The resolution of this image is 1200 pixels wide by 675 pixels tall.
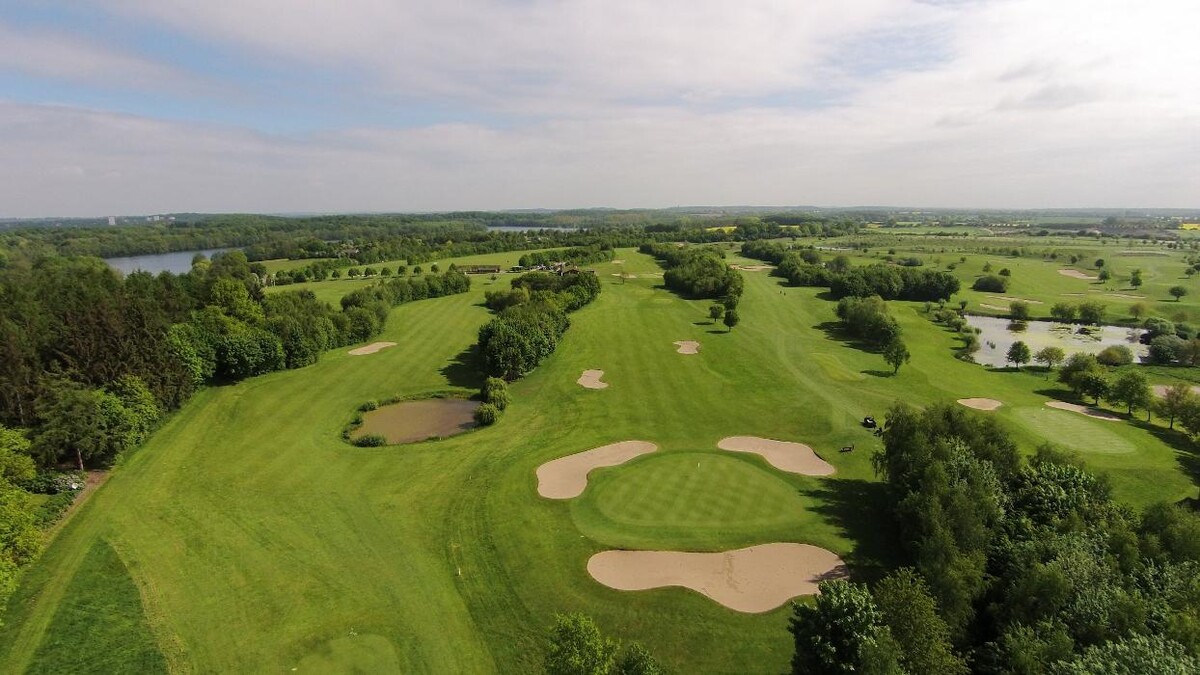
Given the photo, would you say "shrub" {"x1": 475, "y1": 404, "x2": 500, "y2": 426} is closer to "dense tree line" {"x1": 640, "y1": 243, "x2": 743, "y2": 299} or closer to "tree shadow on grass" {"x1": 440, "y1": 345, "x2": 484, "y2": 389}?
"tree shadow on grass" {"x1": 440, "y1": 345, "x2": 484, "y2": 389}

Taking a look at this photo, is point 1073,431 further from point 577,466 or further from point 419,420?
point 419,420

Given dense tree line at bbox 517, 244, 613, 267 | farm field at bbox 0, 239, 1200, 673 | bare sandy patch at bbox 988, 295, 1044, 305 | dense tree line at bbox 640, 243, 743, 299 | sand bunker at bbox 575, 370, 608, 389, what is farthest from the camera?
dense tree line at bbox 517, 244, 613, 267

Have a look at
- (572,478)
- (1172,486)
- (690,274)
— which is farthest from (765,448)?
(690,274)

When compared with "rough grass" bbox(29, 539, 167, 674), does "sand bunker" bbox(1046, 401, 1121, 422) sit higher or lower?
higher

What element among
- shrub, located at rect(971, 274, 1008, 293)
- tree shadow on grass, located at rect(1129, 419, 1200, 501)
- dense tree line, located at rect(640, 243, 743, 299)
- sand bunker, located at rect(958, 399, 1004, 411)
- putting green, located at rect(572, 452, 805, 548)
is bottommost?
tree shadow on grass, located at rect(1129, 419, 1200, 501)

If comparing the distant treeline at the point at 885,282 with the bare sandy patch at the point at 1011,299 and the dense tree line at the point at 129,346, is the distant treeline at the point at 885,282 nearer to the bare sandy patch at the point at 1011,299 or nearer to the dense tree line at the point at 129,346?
the bare sandy patch at the point at 1011,299

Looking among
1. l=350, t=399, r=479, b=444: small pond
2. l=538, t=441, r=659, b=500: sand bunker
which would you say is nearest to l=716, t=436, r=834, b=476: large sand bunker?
l=538, t=441, r=659, b=500: sand bunker

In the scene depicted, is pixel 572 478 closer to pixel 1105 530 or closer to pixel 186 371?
pixel 1105 530
